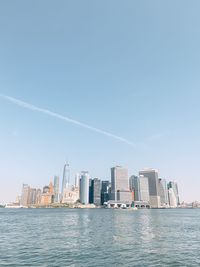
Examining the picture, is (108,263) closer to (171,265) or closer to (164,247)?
(171,265)

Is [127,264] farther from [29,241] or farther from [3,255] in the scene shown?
[29,241]

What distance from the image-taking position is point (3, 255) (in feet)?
141

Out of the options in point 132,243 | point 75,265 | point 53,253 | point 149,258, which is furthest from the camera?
point 132,243

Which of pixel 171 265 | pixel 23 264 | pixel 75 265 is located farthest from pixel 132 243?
pixel 23 264

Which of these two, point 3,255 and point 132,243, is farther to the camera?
A: point 132,243

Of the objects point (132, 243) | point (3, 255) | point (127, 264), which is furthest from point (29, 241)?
point (127, 264)

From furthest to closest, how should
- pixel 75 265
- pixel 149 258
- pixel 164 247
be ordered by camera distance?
pixel 164 247 → pixel 149 258 → pixel 75 265

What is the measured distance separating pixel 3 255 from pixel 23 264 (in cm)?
841

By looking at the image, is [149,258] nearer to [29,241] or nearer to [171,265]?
[171,265]

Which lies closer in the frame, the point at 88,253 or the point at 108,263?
the point at 108,263

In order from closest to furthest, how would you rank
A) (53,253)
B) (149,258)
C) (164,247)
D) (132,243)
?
(149,258) < (53,253) < (164,247) < (132,243)

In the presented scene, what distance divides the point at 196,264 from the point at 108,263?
14.4m

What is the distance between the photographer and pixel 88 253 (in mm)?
44375

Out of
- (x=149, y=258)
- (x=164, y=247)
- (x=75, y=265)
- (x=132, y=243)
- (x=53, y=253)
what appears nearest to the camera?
(x=75, y=265)
